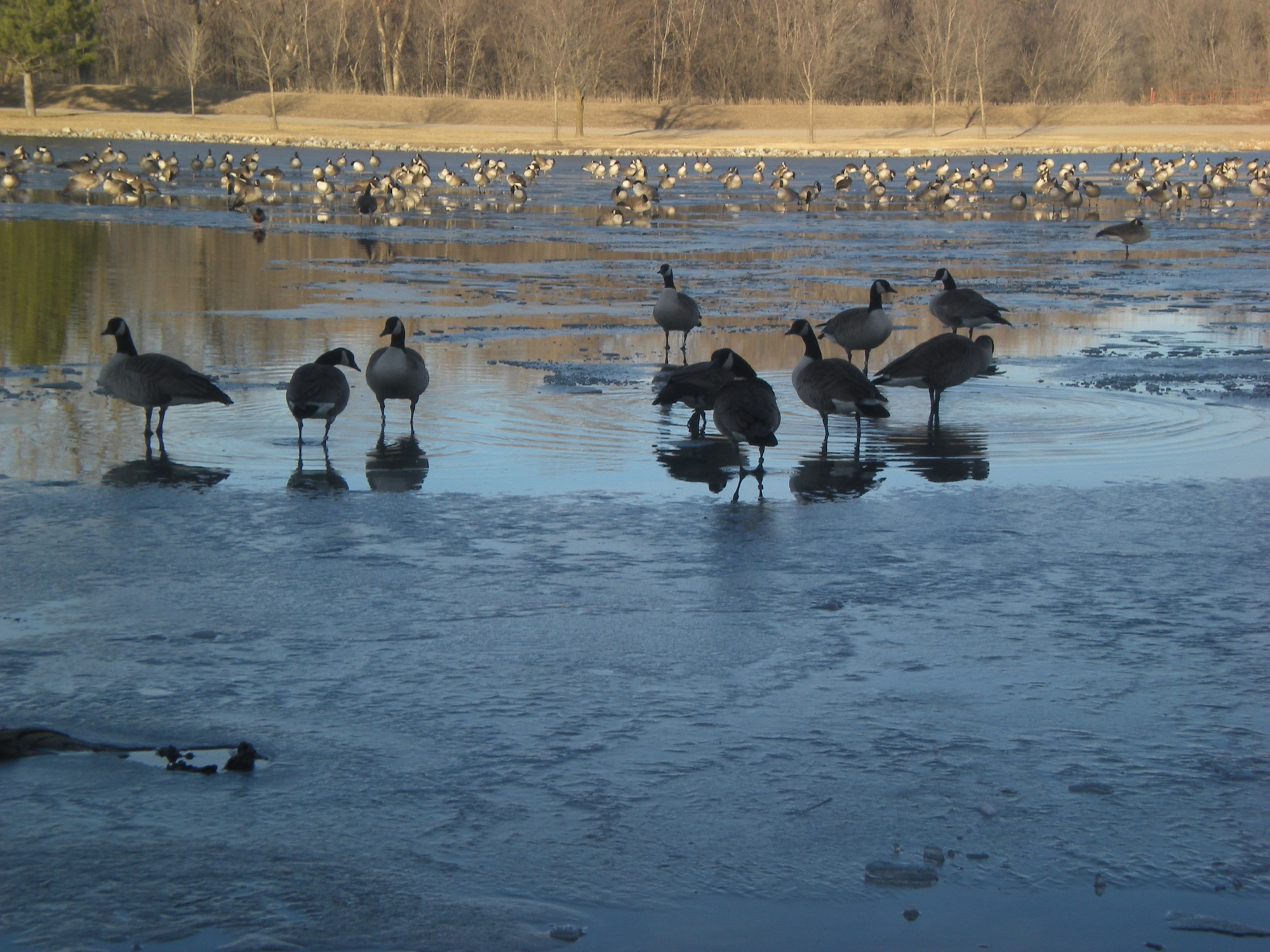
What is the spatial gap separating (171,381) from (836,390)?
14.6ft

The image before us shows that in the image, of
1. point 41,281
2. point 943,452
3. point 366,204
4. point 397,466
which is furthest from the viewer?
point 366,204

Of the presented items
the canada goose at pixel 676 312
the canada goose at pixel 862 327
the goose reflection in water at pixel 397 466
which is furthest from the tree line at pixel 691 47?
the goose reflection in water at pixel 397 466

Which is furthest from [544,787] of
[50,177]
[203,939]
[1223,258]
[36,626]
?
[50,177]

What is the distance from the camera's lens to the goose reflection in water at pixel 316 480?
805 centimetres

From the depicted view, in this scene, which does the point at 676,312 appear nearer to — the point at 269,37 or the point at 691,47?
→ the point at 269,37

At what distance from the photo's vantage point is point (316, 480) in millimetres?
8266

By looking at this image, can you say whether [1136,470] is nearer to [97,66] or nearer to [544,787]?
[544,787]

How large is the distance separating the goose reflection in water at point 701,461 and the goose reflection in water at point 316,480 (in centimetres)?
204

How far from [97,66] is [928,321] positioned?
326 feet

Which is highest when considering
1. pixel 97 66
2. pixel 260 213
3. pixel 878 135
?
pixel 97 66

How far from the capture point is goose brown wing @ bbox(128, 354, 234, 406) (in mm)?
9258

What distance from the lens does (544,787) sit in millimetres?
4199

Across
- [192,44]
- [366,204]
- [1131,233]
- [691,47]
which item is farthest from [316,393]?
[691,47]

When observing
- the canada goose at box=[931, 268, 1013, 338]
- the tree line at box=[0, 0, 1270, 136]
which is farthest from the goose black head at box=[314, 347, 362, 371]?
the tree line at box=[0, 0, 1270, 136]
